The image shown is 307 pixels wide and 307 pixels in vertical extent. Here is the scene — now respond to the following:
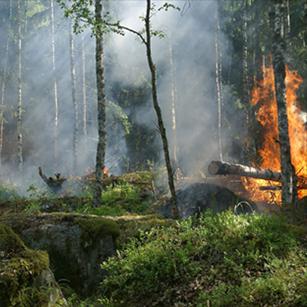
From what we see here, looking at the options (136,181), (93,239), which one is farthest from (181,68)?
(93,239)

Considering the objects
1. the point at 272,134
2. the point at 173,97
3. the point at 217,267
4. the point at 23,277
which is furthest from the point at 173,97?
the point at 23,277

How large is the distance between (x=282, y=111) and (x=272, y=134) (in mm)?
13678

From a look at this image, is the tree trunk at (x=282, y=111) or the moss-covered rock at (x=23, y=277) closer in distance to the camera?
the moss-covered rock at (x=23, y=277)

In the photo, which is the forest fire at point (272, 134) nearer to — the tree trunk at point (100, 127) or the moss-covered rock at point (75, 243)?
the tree trunk at point (100, 127)

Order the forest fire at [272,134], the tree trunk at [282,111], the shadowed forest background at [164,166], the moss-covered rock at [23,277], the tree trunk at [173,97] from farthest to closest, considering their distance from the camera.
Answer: the tree trunk at [173,97]
the forest fire at [272,134]
the tree trunk at [282,111]
the shadowed forest background at [164,166]
the moss-covered rock at [23,277]

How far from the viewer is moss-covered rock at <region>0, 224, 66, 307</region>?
4.25 m

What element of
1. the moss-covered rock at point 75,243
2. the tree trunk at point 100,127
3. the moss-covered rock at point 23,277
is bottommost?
the moss-covered rock at point 75,243

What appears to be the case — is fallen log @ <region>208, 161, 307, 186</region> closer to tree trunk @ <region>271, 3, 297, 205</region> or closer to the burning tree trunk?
the burning tree trunk

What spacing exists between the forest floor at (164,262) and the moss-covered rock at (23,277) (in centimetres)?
1

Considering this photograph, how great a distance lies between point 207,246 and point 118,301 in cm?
159

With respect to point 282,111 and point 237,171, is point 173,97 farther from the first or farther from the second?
point 282,111

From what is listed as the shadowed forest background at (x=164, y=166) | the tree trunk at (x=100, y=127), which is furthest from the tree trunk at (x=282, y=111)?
the tree trunk at (x=100, y=127)

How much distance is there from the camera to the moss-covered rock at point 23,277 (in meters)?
4.25

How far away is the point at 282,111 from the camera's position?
12.3 metres
